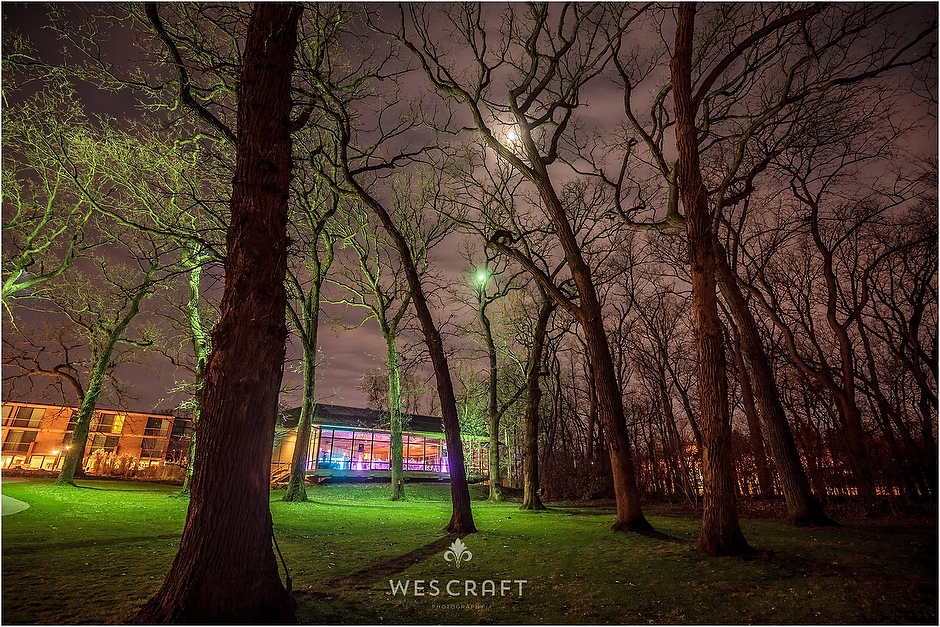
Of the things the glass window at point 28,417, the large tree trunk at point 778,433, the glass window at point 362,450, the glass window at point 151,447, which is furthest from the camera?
the glass window at point 151,447

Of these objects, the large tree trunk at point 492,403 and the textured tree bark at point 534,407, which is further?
the large tree trunk at point 492,403

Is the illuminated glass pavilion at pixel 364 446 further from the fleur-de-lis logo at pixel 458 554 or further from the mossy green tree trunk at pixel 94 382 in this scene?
the fleur-de-lis logo at pixel 458 554

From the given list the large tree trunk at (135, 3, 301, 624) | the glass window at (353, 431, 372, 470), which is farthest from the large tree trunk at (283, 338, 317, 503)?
the glass window at (353, 431, 372, 470)

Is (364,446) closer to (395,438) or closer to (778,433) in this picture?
(395,438)

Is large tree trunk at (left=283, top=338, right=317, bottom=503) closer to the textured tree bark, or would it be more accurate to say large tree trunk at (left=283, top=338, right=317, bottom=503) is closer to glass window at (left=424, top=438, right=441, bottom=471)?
the textured tree bark

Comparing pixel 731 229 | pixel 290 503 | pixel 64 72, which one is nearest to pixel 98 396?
pixel 290 503

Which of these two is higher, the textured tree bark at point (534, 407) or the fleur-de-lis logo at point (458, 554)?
the textured tree bark at point (534, 407)

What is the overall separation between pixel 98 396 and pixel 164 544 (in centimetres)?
1494

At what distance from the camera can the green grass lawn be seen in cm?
337

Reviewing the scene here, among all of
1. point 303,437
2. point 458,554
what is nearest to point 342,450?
point 303,437

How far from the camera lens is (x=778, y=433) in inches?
318

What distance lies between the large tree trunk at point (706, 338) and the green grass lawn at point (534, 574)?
1.44 ft

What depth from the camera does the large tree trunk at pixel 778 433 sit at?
782 cm

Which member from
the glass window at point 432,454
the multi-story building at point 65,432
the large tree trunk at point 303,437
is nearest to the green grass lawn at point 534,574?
the large tree trunk at point 303,437
